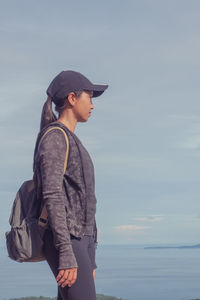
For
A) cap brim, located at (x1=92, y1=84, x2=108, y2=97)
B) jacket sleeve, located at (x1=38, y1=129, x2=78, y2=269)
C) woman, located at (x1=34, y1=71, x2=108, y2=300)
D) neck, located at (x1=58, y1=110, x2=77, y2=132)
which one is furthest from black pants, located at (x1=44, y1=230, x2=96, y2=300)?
cap brim, located at (x1=92, y1=84, x2=108, y2=97)

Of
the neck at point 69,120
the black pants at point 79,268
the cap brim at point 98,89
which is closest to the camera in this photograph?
the black pants at point 79,268

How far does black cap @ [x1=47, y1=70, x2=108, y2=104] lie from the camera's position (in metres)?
5.77

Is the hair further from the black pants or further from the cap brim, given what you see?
the black pants

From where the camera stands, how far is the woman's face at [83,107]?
19.0 ft

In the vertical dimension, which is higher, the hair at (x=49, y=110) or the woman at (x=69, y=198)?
the hair at (x=49, y=110)

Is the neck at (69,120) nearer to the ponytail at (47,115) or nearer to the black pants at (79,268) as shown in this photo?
the ponytail at (47,115)

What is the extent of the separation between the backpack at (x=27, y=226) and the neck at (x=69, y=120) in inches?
8.5

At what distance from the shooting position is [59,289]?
566cm

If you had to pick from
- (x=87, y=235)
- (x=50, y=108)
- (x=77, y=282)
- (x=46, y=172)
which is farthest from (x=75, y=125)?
(x=77, y=282)

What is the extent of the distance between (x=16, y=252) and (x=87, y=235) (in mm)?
637

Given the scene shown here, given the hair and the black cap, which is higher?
the black cap

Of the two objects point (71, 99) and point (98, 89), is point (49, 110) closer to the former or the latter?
point (71, 99)

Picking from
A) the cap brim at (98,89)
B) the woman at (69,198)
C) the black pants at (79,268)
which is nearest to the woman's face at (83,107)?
the woman at (69,198)

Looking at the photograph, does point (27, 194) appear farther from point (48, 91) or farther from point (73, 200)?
point (48, 91)
